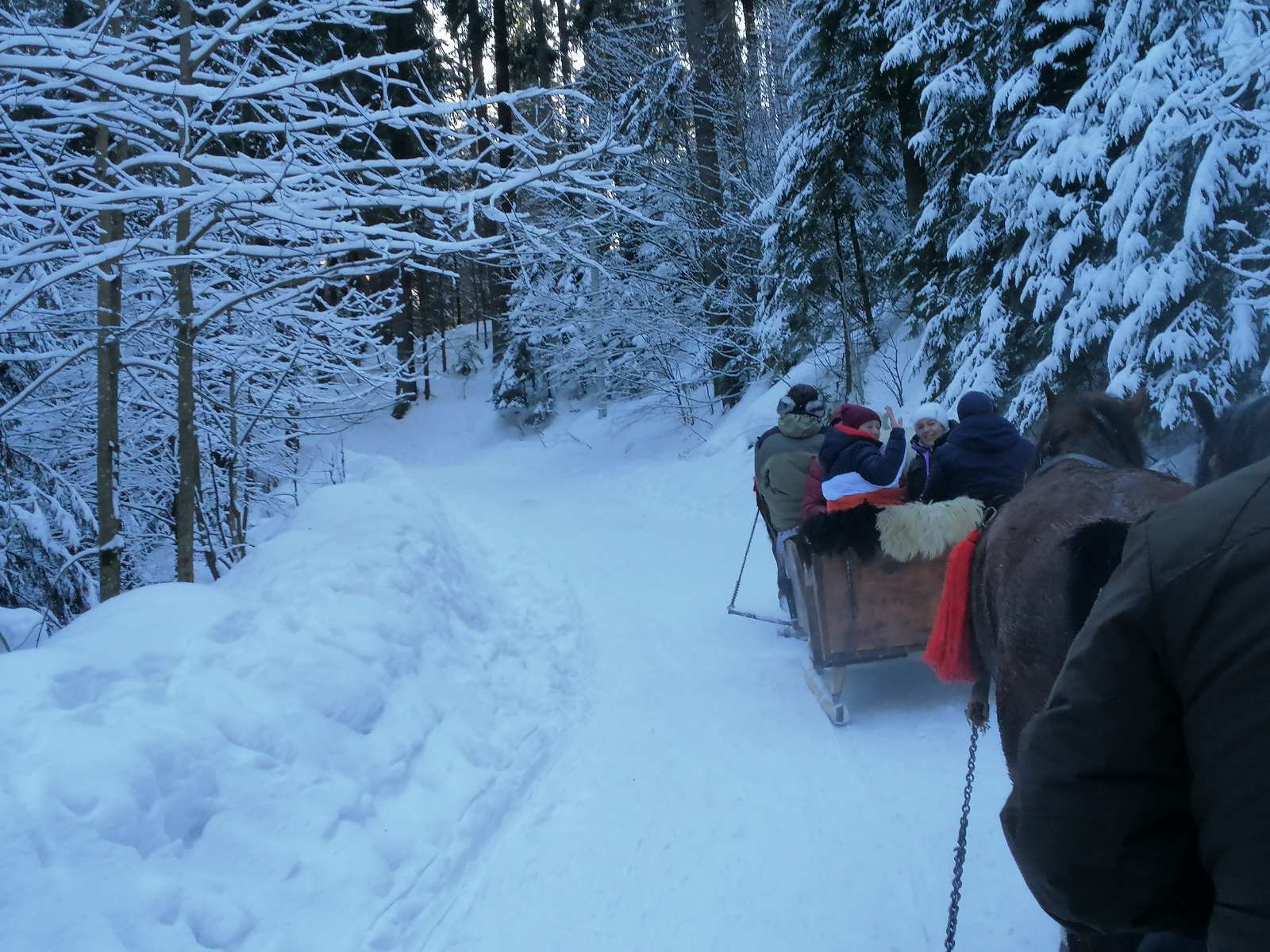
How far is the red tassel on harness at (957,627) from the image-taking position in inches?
122

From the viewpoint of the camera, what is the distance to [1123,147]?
7484mm

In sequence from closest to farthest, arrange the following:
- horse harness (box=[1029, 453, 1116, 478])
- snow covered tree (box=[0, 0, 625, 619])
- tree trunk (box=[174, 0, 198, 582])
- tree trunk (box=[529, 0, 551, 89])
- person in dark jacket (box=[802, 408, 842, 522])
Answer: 1. horse harness (box=[1029, 453, 1116, 478])
2. snow covered tree (box=[0, 0, 625, 619])
3. tree trunk (box=[174, 0, 198, 582])
4. person in dark jacket (box=[802, 408, 842, 522])
5. tree trunk (box=[529, 0, 551, 89])

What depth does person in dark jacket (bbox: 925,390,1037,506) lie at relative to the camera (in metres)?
4.60

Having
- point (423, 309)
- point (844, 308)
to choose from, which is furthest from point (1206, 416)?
point (423, 309)

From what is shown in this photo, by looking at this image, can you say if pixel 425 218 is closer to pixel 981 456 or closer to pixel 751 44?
pixel 981 456

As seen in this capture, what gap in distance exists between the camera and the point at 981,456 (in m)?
4.72

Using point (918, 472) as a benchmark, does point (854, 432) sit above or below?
above

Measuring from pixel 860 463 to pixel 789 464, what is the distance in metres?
0.85

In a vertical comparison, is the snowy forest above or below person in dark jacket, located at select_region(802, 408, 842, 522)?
above

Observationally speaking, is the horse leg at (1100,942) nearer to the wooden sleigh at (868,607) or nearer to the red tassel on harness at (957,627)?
the red tassel on harness at (957,627)

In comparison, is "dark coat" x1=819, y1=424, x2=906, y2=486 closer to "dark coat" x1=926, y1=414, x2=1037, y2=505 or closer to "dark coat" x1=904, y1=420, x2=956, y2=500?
"dark coat" x1=904, y1=420, x2=956, y2=500

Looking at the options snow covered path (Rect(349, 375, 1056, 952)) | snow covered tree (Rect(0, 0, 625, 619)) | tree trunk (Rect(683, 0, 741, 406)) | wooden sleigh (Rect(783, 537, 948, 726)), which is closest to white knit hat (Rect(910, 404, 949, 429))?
wooden sleigh (Rect(783, 537, 948, 726))

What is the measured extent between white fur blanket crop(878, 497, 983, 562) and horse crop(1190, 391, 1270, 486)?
1.82 metres

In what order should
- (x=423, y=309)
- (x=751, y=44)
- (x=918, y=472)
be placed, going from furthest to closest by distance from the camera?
(x=423, y=309) < (x=751, y=44) < (x=918, y=472)
